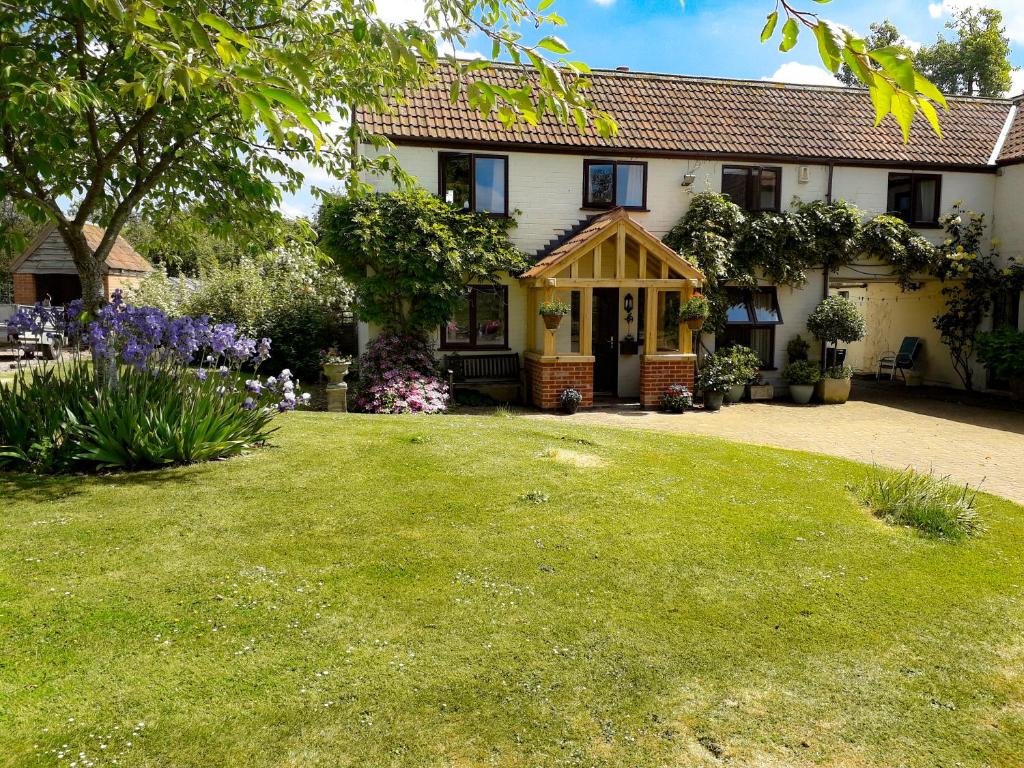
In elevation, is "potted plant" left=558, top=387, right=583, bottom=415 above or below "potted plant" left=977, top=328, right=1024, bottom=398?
below

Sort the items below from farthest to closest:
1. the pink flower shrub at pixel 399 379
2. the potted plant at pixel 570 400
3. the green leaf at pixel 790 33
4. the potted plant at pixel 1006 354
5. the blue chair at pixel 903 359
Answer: the blue chair at pixel 903 359
the potted plant at pixel 1006 354
the potted plant at pixel 570 400
the pink flower shrub at pixel 399 379
the green leaf at pixel 790 33

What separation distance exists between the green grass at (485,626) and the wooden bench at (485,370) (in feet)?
28.4

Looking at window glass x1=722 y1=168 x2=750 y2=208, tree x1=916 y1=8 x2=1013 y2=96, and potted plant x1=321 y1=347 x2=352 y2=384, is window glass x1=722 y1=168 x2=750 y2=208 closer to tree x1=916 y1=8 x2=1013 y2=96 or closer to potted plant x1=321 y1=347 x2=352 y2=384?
potted plant x1=321 y1=347 x2=352 y2=384

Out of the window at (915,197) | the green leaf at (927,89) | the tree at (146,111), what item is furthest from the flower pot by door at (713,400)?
the green leaf at (927,89)

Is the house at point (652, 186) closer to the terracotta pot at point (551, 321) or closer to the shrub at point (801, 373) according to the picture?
the terracotta pot at point (551, 321)

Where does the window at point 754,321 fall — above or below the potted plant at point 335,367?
above

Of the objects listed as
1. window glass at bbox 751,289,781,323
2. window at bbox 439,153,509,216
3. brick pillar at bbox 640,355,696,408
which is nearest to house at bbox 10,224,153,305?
window at bbox 439,153,509,216

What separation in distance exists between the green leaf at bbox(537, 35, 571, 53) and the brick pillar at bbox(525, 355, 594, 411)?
12318 millimetres

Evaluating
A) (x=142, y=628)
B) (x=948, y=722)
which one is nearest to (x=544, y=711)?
(x=948, y=722)

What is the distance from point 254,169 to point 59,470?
3806mm

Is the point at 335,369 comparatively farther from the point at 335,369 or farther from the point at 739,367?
the point at 739,367

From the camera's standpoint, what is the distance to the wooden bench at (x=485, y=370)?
15.5 metres

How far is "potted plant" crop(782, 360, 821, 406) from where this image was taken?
53.7 ft

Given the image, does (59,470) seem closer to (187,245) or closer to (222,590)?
(222,590)
